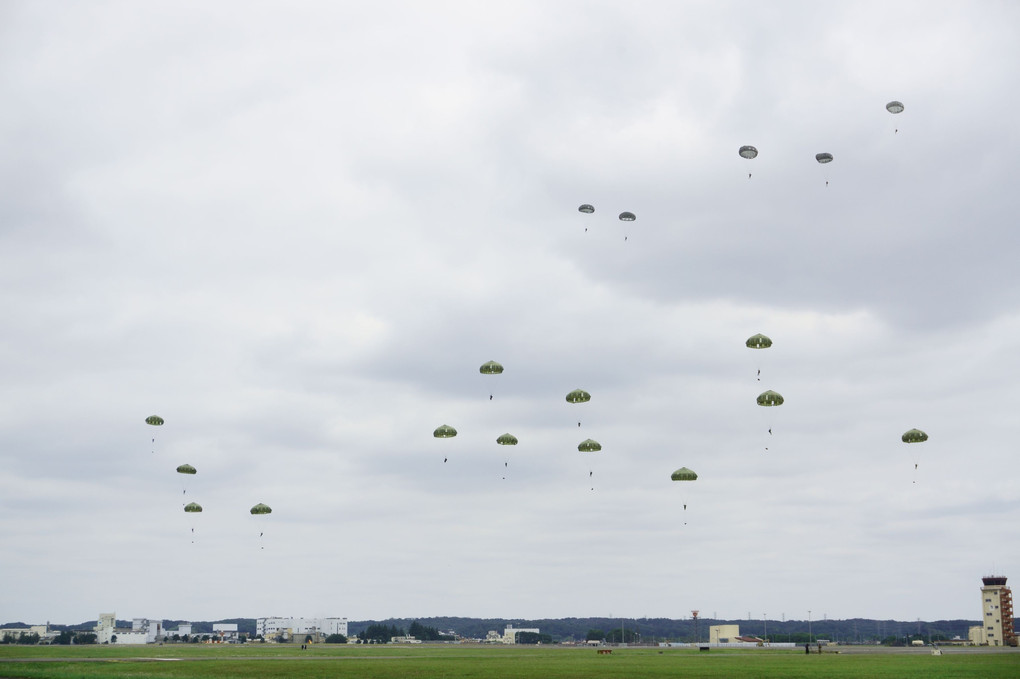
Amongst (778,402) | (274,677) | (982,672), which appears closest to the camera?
(274,677)

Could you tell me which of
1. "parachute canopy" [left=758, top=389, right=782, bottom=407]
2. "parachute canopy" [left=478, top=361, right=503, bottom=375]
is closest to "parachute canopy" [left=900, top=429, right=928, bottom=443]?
"parachute canopy" [left=758, top=389, right=782, bottom=407]

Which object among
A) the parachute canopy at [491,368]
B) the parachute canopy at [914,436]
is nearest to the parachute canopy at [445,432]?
the parachute canopy at [491,368]

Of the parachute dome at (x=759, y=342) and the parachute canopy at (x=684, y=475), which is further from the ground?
the parachute dome at (x=759, y=342)

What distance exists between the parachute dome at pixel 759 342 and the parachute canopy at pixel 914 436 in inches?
903

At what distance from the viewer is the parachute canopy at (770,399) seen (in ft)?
277

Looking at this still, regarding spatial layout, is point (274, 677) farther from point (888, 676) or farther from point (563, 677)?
point (888, 676)

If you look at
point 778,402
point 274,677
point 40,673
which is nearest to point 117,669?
point 40,673

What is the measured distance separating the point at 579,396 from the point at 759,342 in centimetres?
1861

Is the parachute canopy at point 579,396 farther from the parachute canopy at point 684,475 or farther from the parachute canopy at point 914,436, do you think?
the parachute canopy at point 914,436

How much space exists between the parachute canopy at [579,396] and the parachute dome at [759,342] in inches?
664

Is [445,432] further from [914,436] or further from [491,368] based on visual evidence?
[914,436]

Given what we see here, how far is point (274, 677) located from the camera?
69750 mm

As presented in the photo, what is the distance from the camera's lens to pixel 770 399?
84875 mm

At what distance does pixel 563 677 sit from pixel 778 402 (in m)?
34.7
